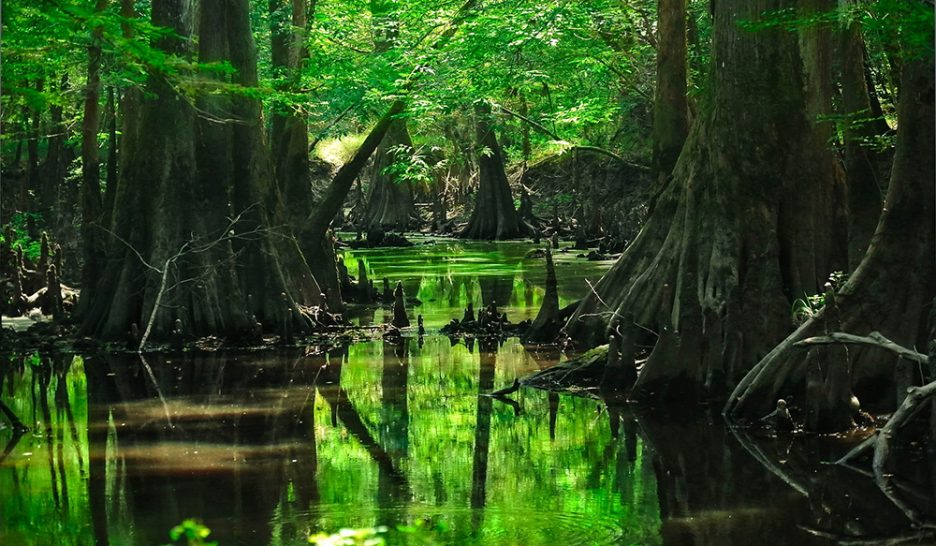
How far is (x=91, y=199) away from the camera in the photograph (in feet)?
64.2

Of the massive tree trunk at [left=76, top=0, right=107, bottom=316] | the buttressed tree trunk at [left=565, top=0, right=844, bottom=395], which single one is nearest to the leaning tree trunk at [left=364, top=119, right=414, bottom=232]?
the massive tree trunk at [left=76, top=0, right=107, bottom=316]

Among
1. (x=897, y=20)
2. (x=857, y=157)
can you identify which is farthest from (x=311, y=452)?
(x=857, y=157)

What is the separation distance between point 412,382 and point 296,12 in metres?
9.57

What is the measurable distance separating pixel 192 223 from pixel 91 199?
2434mm

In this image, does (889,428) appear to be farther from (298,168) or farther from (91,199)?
(298,168)

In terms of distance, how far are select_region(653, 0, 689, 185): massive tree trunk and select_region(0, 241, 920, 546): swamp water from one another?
415cm

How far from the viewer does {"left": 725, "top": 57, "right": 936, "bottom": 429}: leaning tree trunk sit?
11078 millimetres

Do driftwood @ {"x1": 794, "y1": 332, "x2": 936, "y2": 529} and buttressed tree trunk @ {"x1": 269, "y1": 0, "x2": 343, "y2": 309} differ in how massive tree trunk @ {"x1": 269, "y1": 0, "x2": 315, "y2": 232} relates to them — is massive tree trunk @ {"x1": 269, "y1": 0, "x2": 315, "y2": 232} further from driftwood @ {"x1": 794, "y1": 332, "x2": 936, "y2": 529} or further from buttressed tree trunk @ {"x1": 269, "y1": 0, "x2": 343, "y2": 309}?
driftwood @ {"x1": 794, "y1": 332, "x2": 936, "y2": 529}

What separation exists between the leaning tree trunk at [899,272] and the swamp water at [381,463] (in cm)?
91

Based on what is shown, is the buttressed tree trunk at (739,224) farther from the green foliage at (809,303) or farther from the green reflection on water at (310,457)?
the green reflection on water at (310,457)

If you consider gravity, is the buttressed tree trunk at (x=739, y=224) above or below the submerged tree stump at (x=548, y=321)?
above

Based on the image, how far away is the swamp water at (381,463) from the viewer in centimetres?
845

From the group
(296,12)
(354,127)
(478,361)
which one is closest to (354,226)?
(354,127)

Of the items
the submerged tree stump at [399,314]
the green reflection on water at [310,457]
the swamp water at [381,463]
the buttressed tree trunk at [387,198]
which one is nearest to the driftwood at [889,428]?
the swamp water at [381,463]
